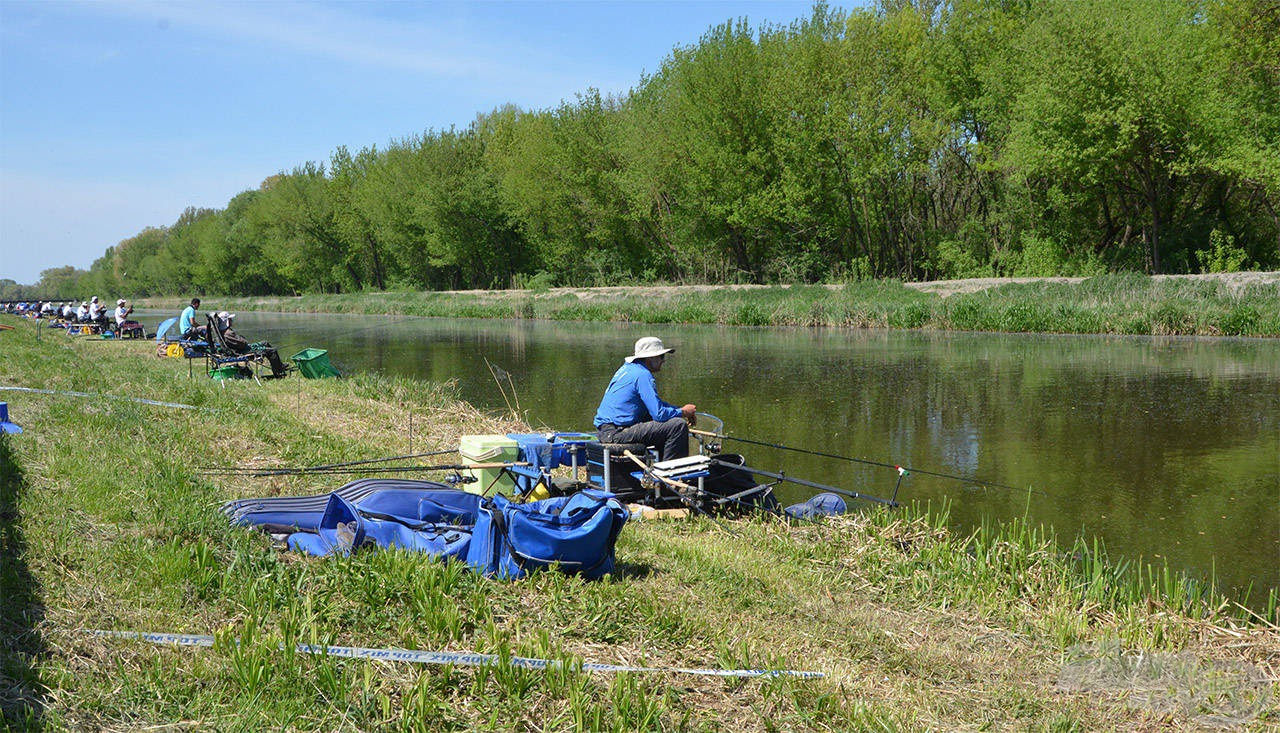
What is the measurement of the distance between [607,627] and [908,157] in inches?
1508

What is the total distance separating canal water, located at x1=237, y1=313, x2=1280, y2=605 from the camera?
8656 millimetres

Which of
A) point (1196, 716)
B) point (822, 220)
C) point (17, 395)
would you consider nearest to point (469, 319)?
point (822, 220)

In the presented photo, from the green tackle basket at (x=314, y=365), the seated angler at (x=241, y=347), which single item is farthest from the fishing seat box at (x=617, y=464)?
the seated angler at (x=241, y=347)

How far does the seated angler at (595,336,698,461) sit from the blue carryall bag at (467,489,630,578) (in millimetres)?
2760

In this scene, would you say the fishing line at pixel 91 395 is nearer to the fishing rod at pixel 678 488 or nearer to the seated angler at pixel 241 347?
the fishing rod at pixel 678 488

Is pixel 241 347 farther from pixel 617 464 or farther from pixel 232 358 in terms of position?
pixel 617 464

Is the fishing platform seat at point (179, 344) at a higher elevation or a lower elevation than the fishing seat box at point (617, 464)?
higher

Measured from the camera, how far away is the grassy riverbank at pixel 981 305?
24609 millimetres

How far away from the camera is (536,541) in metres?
5.30

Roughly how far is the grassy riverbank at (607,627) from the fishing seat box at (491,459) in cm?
158

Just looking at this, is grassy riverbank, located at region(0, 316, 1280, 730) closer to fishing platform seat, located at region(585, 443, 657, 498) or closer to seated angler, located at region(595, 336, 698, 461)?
fishing platform seat, located at region(585, 443, 657, 498)

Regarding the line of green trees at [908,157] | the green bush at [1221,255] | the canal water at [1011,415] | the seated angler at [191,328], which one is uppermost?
the line of green trees at [908,157]

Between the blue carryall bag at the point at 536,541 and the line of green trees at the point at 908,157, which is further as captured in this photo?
the line of green trees at the point at 908,157

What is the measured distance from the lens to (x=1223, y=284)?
85.5 feet
